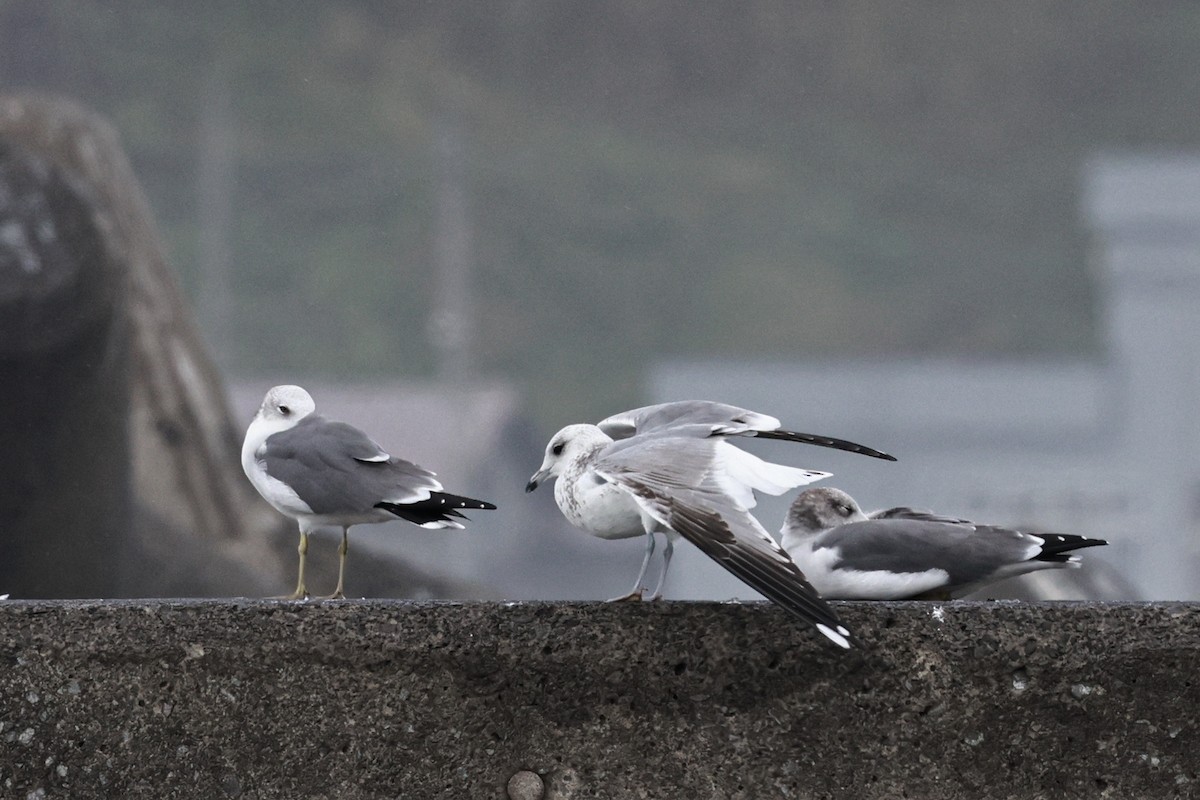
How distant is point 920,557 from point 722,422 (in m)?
0.41

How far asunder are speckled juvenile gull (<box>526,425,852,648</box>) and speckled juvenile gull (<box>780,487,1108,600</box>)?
0.24 m

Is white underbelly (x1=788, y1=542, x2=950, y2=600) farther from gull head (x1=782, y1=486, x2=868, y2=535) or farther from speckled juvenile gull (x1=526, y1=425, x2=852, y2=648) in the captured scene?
speckled juvenile gull (x1=526, y1=425, x2=852, y2=648)

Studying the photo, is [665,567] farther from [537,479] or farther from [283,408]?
[283,408]

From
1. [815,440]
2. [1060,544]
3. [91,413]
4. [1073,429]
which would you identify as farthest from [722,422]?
[1073,429]

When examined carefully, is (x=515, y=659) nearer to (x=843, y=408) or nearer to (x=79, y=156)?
(x=79, y=156)

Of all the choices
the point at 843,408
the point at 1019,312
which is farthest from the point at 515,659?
the point at 1019,312

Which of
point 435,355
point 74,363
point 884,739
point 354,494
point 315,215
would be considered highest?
point 354,494

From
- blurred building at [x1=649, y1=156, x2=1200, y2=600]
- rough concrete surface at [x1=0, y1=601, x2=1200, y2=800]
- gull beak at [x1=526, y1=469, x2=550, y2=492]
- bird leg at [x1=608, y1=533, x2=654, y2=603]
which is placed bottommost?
blurred building at [x1=649, y1=156, x2=1200, y2=600]

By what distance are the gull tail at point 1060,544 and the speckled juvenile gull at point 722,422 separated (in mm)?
309

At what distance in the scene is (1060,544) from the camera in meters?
3.00

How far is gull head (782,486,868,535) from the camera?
313 cm

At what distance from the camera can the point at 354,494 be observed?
2.91 meters

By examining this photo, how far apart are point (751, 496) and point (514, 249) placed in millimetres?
47311

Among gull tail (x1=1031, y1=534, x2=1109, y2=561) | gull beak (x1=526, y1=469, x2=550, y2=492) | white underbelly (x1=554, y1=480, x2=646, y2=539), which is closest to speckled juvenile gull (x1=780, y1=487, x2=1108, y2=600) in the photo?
gull tail (x1=1031, y1=534, x2=1109, y2=561)
